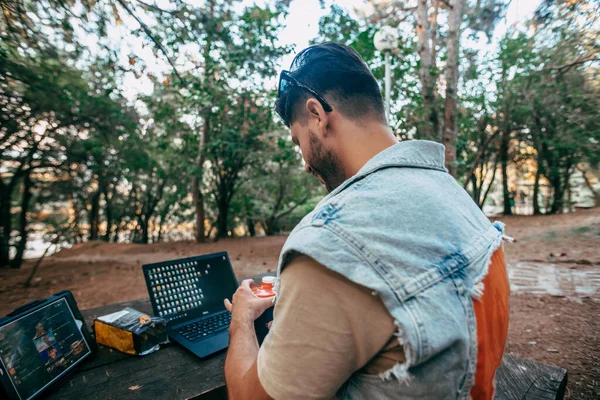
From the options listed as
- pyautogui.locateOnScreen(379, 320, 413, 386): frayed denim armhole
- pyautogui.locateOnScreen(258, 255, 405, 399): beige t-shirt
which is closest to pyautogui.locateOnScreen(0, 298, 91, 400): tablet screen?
pyautogui.locateOnScreen(258, 255, 405, 399): beige t-shirt

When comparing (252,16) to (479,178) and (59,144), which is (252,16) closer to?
(59,144)

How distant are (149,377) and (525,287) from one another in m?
5.30

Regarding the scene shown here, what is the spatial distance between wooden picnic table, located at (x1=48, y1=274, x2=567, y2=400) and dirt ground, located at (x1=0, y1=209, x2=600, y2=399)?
1.26 meters

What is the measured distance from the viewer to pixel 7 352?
1079 millimetres

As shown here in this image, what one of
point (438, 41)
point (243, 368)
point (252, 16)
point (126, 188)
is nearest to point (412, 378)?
point (243, 368)

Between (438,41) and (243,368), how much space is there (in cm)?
1182

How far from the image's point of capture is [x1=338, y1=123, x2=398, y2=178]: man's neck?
3.66ft

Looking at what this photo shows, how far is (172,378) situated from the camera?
1.28 meters

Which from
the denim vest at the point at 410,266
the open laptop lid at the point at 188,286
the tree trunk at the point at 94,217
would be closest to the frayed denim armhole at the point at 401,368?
the denim vest at the point at 410,266

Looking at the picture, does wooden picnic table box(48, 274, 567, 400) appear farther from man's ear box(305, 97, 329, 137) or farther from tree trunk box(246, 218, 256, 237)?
tree trunk box(246, 218, 256, 237)

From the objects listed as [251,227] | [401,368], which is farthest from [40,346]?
[251,227]

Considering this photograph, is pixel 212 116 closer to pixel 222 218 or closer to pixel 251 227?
pixel 222 218

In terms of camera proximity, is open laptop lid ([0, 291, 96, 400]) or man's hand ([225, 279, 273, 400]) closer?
man's hand ([225, 279, 273, 400])

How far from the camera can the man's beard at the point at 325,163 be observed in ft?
3.85
